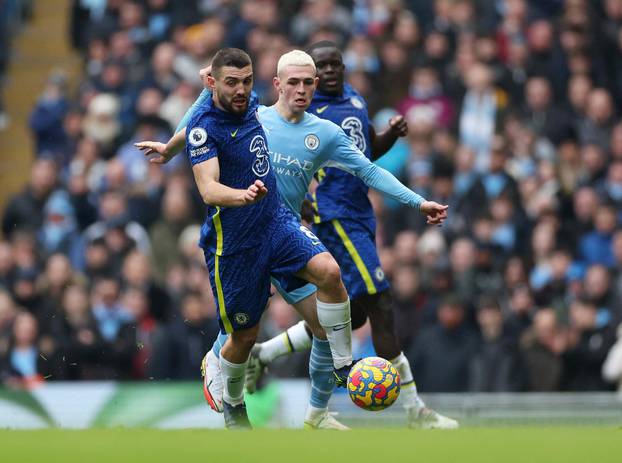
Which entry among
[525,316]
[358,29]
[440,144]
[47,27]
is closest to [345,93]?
[525,316]

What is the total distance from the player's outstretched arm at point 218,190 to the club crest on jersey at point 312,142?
3.01 ft

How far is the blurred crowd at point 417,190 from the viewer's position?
1577 centimetres

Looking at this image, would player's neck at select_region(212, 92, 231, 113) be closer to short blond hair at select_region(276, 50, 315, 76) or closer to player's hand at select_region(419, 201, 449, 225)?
short blond hair at select_region(276, 50, 315, 76)

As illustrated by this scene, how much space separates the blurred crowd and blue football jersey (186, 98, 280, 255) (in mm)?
5128

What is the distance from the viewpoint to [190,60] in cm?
2061

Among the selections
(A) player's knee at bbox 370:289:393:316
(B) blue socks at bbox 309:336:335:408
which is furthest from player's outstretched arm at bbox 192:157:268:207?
(A) player's knee at bbox 370:289:393:316

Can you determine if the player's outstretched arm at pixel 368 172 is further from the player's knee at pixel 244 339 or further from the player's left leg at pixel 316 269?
the player's knee at pixel 244 339

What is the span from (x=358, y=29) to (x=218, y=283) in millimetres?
10306

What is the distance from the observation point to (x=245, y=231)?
10.6 m

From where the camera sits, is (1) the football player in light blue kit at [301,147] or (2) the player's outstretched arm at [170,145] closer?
(1) the football player in light blue kit at [301,147]

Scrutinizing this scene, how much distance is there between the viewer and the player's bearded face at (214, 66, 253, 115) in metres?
10.4

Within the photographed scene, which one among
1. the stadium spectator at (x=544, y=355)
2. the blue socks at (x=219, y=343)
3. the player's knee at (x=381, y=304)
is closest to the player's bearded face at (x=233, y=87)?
the blue socks at (x=219, y=343)

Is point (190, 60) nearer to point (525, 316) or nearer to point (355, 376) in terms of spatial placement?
point (525, 316)

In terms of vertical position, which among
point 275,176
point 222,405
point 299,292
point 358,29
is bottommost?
point 222,405
